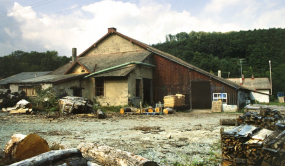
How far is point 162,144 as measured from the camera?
6.25 metres

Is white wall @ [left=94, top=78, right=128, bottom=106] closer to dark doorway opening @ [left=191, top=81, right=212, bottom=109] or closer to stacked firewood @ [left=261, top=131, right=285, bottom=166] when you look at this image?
dark doorway opening @ [left=191, top=81, right=212, bottom=109]

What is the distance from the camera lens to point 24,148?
12.5ft

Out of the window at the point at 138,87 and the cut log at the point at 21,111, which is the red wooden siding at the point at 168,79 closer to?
the window at the point at 138,87

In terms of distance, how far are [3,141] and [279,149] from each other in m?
7.33

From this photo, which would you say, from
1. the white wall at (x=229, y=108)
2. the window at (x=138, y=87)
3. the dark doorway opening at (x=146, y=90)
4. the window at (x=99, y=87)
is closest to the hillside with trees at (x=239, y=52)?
the white wall at (x=229, y=108)

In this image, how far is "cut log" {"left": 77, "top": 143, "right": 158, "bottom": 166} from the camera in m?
3.29

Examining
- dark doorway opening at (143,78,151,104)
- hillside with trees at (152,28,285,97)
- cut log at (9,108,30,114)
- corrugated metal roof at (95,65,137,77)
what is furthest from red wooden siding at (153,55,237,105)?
hillside with trees at (152,28,285,97)

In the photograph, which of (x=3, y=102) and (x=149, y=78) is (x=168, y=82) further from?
(x=3, y=102)

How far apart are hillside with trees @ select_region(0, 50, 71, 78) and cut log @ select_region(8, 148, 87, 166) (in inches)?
2510

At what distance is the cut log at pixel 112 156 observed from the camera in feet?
10.8

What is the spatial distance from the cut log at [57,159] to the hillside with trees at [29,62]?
63764 mm

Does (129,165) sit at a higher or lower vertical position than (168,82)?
lower

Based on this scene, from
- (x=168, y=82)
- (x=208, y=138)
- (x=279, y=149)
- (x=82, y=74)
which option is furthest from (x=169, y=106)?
(x=279, y=149)

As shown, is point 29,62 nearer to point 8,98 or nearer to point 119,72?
point 8,98
